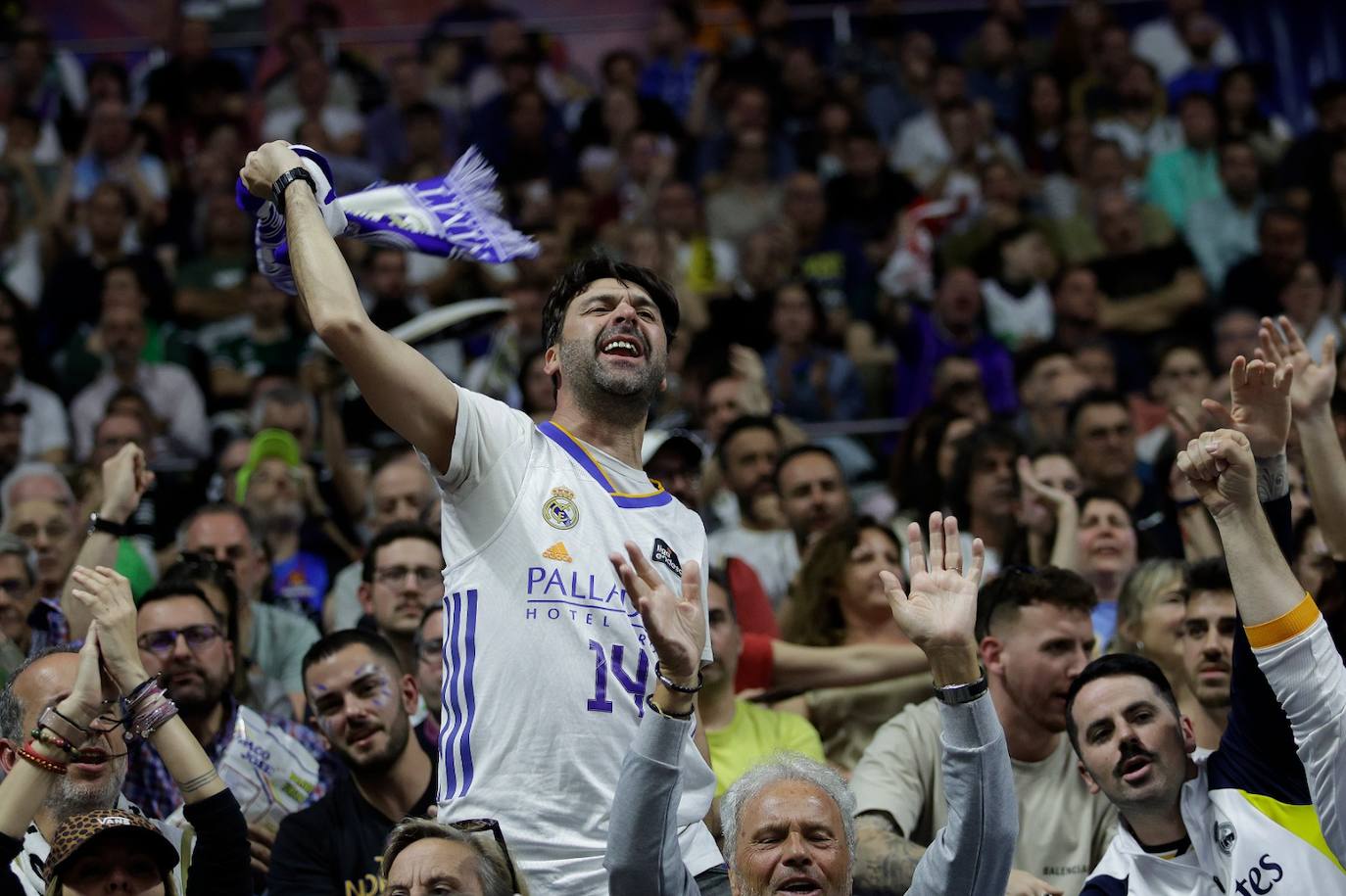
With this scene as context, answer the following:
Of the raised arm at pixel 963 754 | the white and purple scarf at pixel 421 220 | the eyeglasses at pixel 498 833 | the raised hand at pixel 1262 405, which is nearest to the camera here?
the raised arm at pixel 963 754

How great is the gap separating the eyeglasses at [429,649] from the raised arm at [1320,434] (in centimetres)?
307

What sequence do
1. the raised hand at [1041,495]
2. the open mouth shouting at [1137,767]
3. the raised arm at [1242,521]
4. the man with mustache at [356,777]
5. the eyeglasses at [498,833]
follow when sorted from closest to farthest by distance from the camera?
the eyeglasses at [498,833]
the raised arm at [1242,521]
the open mouth shouting at [1137,767]
the man with mustache at [356,777]
the raised hand at [1041,495]

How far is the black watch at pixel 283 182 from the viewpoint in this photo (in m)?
4.62

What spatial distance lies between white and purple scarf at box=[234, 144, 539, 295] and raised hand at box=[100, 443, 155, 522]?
4.05ft

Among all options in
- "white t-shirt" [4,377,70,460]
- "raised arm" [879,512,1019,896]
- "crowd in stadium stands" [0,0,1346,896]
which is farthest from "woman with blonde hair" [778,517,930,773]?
"white t-shirt" [4,377,70,460]

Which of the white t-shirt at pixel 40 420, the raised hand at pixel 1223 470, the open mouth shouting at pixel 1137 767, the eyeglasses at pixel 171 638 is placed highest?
the white t-shirt at pixel 40 420

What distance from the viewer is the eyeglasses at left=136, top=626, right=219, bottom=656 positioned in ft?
21.3

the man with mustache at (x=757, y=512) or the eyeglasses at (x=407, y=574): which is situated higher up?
the man with mustache at (x=757, y=512)

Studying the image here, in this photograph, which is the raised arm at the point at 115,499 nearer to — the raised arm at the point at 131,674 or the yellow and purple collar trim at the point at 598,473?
the raised arm at the point at 131,674

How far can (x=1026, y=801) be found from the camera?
6.23m

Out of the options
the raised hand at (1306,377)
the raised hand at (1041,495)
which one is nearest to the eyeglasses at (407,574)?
the raised hand at (1041,495)

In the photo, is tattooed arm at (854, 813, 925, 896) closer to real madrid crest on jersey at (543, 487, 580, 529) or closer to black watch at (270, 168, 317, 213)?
real madrid crest on jersey at (543, 487, 580, 529)

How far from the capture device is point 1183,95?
13.9 meters

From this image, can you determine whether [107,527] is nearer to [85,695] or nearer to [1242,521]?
[85,695]
